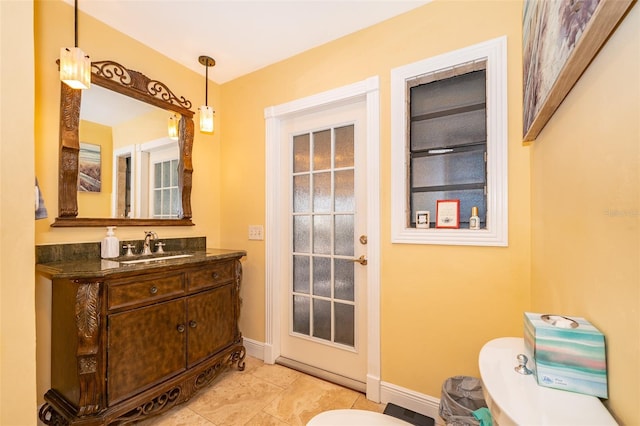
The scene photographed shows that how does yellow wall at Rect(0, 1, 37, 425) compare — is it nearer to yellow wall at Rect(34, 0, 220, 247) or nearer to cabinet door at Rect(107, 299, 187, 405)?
cabinet door at Rect(107, 299, 187, 405)

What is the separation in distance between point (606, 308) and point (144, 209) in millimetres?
2577

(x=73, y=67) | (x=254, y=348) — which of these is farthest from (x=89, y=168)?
(x=254, y=348)

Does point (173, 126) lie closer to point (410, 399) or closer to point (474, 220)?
point (474, 220)

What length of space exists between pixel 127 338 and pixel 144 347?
4.7 inches

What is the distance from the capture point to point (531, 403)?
0.62 meters

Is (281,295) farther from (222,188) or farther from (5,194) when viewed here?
(5,194)

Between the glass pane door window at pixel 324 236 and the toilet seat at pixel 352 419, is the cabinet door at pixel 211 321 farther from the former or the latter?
the toilet seat at pixel 352 419

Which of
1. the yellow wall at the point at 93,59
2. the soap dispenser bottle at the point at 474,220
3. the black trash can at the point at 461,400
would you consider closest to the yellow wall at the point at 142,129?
the yellow wall at the point at 93,59

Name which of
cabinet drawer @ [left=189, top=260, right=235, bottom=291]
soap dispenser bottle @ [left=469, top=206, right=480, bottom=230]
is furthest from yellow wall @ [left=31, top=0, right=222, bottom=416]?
soap dispenser bottle @ [left=469, top=206, right=480, bottom=230]

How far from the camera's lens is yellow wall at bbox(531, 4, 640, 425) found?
538mm

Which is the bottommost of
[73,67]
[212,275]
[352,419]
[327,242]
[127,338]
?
[352,419]

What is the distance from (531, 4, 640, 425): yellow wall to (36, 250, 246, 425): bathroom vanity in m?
1.87

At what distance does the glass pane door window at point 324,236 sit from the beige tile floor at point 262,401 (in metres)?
0.34

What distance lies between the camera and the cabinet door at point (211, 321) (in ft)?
5.88
